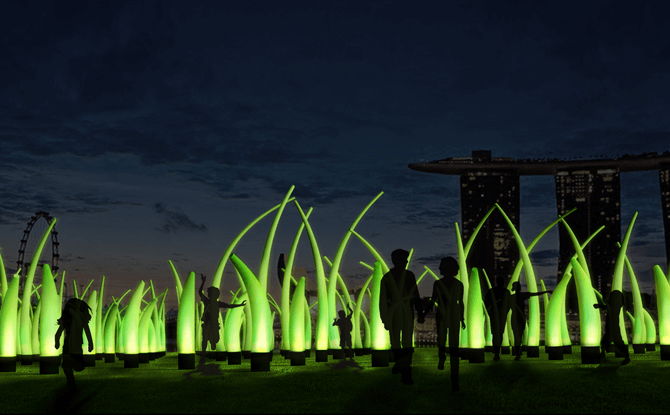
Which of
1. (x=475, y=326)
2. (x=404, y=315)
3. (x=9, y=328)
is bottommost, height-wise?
(x=475, y=326)

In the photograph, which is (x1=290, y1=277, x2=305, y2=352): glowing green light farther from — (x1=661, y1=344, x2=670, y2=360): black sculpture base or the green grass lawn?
(x1=661, y1=344, x2=670, y2=360): black sculpture base

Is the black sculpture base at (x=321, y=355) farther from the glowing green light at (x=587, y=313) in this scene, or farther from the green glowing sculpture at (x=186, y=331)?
the glowing green light at (x=587, y=313)

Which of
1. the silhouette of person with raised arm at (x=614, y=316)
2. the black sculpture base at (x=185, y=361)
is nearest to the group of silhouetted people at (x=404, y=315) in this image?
the black sculpture base at (x=185, y=361)

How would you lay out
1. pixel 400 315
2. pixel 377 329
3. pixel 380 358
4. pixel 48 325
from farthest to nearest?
1. pixel 377 329
2. pixel 380 358
3. pixel 48 325
4. pixel 400 315

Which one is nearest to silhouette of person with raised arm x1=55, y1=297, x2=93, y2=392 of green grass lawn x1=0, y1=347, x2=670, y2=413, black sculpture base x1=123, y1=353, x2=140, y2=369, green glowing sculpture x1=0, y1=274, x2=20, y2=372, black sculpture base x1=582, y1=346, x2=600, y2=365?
green grass lawn x1=0, y1=347, x2=670, y2=413

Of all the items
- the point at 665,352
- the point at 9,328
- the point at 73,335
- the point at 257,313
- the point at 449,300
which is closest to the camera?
the point at 449,300

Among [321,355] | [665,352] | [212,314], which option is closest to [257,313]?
[212,314]

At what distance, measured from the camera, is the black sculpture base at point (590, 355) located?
58.6 feet

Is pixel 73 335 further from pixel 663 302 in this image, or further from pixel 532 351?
pixel 663 302

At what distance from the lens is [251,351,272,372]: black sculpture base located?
16.8 meters

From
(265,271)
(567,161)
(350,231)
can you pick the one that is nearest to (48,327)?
(265,271)

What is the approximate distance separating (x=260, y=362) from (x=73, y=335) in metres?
4.76

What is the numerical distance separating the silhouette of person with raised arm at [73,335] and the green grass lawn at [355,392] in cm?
48

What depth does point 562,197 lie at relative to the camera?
18188cm
